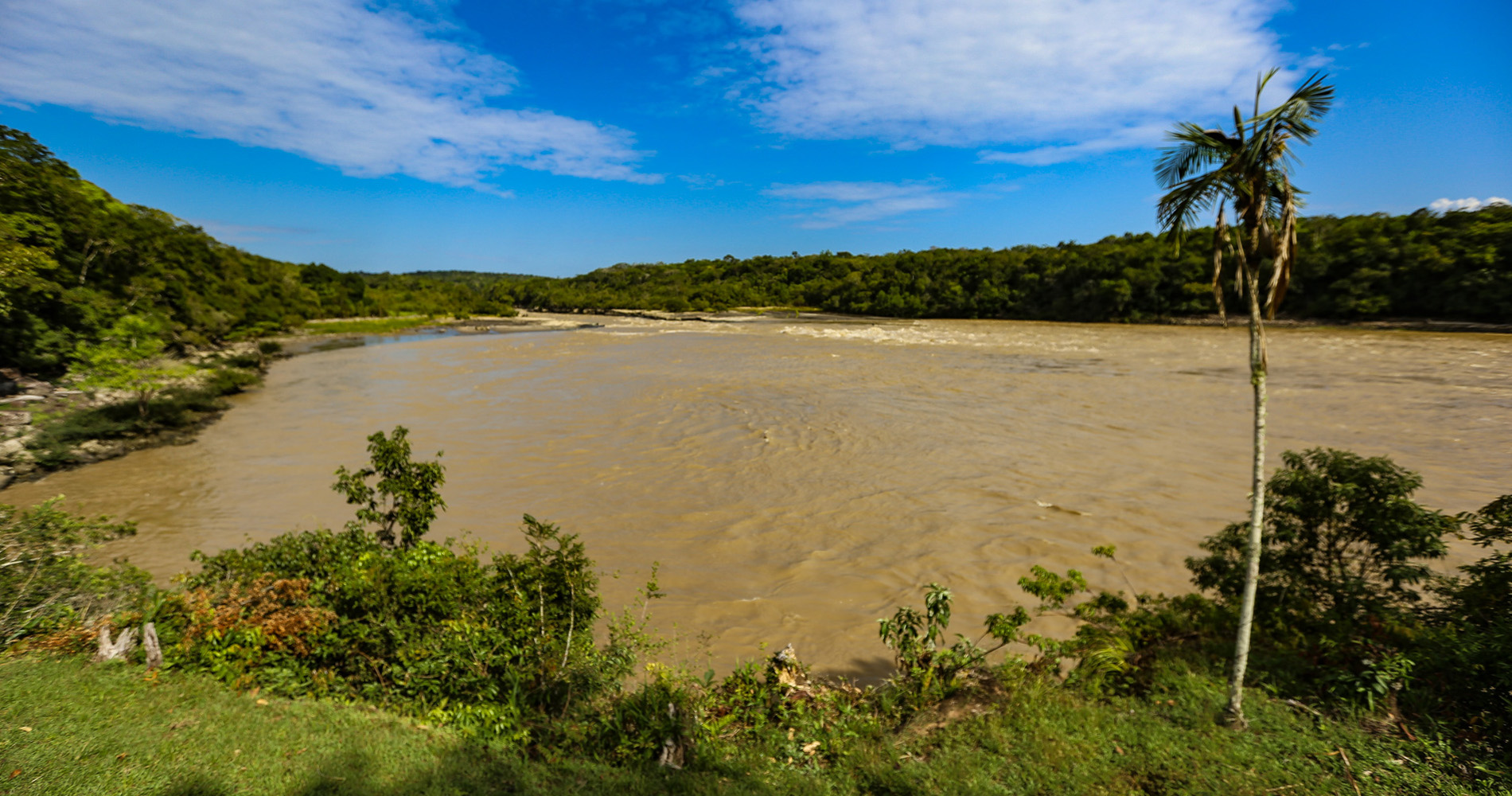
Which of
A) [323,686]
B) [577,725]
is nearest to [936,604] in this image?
[577,725]

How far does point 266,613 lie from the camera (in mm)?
4488

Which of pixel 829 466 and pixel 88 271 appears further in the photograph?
pixel 88 271

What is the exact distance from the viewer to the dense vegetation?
3.54m

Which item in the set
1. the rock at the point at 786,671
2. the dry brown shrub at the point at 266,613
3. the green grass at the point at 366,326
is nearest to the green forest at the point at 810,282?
the green grass at the point at 366,326

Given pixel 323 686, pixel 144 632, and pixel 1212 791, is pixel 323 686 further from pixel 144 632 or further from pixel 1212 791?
pixel 1212 791

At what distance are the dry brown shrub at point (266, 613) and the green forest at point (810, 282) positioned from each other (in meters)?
6.82

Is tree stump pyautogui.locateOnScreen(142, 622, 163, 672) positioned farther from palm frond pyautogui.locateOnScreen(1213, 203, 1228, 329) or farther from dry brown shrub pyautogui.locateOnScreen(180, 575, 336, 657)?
palm frond pyautogui.locateOnScreen(1213, 203, 1228, 329)

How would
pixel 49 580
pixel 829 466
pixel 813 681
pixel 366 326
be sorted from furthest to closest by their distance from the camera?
pixel 366 326 → pixel 829 466 → pixel 813 681 → pixel 49 580

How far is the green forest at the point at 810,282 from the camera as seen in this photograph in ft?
49.8

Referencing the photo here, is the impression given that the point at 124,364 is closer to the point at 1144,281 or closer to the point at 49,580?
the point at 49,580

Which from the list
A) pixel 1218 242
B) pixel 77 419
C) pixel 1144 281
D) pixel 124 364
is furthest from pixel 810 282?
pixel 1218 242

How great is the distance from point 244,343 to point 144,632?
37.5 metres

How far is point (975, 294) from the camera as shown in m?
56.8

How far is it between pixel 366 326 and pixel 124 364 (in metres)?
46.8
